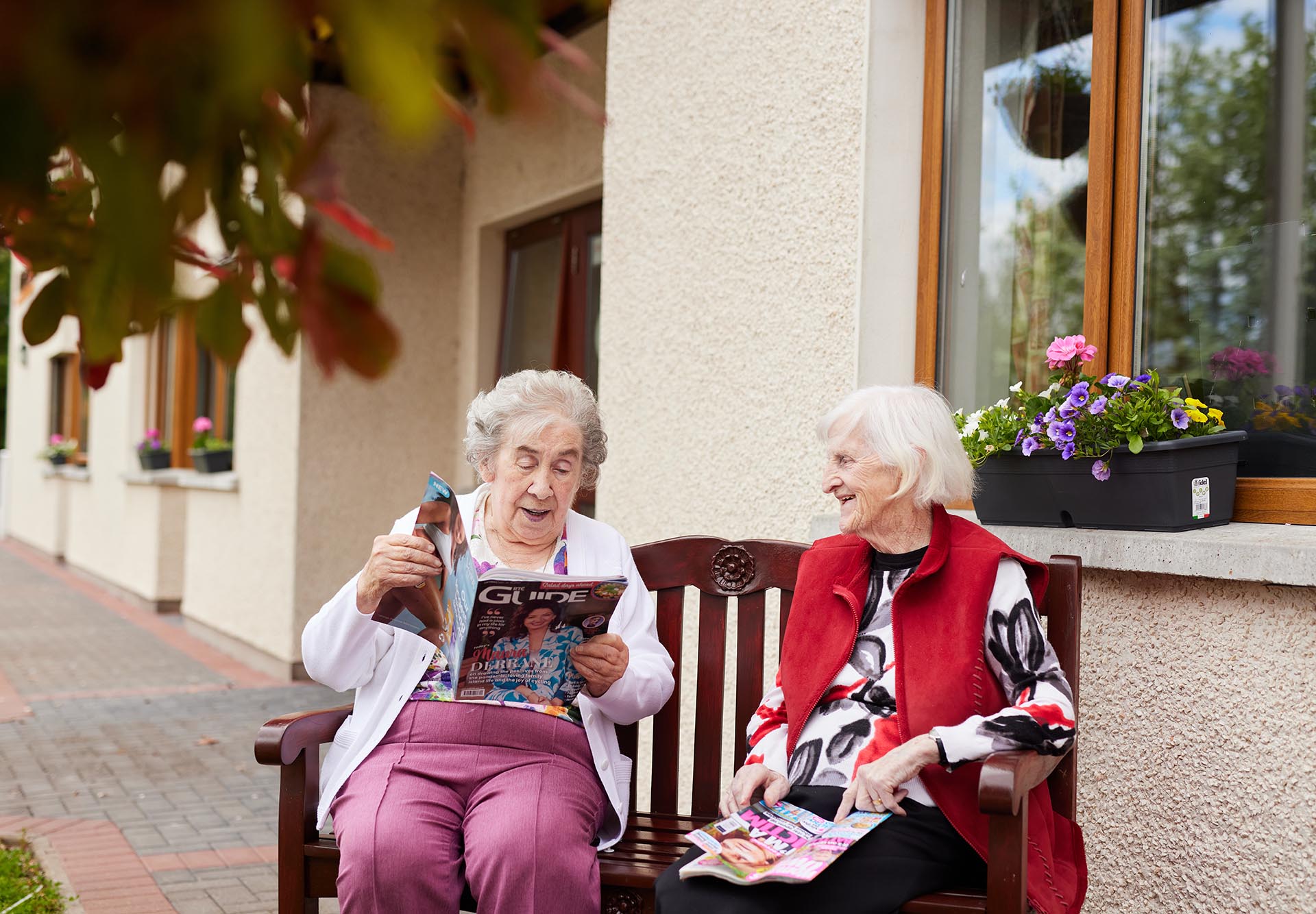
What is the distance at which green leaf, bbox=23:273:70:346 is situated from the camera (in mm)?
1006

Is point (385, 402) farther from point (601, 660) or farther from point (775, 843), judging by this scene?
point (775, 843)

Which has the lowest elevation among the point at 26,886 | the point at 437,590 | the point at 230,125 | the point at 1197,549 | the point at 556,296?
the point at 26,886

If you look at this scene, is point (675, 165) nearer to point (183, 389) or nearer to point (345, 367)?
point (345, 367)

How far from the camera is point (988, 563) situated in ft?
7.84

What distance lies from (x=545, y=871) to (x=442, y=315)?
6005 millimetres

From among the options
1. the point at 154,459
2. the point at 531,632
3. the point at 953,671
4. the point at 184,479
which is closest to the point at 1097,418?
the point at 953,671

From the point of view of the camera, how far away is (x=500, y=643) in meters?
2.49

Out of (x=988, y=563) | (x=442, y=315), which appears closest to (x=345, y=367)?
(x=988, y=563)

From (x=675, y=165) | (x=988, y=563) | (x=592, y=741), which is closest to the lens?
(x=988, y=563)

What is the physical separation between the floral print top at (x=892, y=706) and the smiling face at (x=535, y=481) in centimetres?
65

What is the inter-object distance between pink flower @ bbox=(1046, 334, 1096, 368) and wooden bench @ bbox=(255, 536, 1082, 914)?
52cm

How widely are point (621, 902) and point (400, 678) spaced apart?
0.69m

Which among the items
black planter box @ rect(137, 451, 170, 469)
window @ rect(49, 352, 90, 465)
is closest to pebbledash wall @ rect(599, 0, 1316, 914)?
black planter box @ rect(137, 451, 170, 469)

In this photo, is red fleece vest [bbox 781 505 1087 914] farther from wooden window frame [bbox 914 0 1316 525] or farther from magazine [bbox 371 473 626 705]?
wooden window frame [bbox 914 0 1316 525]
